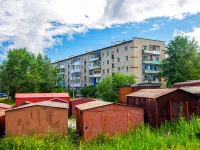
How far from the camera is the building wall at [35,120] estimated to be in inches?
432

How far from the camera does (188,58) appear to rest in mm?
34375

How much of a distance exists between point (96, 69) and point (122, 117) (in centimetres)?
4071

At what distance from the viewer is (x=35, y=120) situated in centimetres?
1125

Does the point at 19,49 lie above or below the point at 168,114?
above

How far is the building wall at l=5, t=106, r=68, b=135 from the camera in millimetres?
10977

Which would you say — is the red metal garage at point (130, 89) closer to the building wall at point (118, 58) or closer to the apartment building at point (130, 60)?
the apartment building at point (130, 60)

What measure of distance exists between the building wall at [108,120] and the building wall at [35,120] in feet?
3.91

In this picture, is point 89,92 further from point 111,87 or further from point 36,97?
point 36,97

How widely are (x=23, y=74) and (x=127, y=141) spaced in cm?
3757

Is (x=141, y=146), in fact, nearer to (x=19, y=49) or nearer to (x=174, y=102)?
(x=174, y=102)

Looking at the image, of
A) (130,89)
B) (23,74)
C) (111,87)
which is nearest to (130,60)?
(111,87)

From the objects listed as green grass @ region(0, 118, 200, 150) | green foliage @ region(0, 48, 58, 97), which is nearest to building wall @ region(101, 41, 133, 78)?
green foliage @ region(0, 48, 58, 97)

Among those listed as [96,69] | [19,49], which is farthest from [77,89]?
[19,49]

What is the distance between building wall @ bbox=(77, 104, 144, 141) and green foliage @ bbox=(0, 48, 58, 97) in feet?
106
